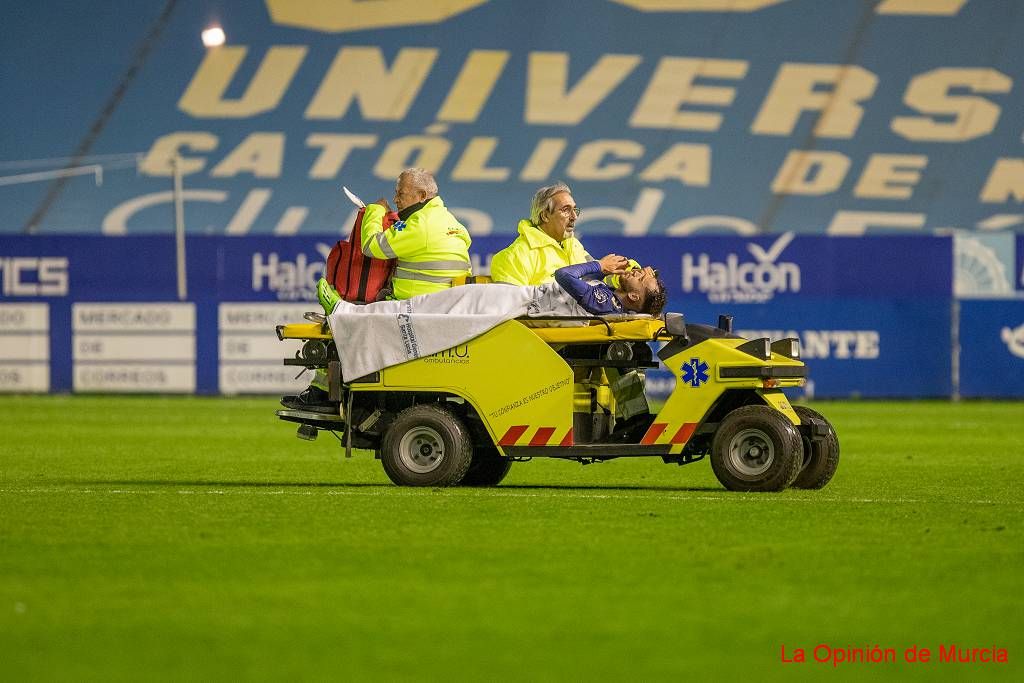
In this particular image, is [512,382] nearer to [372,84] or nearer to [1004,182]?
[372,84]

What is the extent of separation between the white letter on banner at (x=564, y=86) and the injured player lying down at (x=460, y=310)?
2465cm

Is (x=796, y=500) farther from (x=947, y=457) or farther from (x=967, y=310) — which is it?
(x=967, y=310)

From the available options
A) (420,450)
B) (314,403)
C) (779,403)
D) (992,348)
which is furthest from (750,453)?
(992,348)

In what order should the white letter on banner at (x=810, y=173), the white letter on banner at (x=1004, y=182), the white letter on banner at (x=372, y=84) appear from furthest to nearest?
1. the white letter on banner at (x=372, y=84)
2. the white letter on banner at (x=1004, y=182)
3. the white letter on banner at (x=810, y=173)

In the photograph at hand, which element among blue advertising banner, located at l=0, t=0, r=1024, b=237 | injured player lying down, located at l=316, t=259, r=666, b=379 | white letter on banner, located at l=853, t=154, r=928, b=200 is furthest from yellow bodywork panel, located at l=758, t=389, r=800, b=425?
white letter on banner, located at l=853, t=154, r=928, b=200

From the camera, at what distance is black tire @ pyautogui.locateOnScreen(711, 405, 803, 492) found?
10797 mm

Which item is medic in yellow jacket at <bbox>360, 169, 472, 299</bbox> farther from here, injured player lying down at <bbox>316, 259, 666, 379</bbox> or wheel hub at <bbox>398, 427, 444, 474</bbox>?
wheel hub at <bbox>398, 427, 444, 474</bbox>

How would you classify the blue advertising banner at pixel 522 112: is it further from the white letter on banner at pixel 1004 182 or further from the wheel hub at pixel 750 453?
the wheel hub at pixel 750 453

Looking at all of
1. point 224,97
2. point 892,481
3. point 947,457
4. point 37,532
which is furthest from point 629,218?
point 37,532

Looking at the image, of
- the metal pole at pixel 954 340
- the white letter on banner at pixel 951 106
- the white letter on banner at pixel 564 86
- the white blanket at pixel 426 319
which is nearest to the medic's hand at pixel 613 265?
the white blanket at pixel 426 319

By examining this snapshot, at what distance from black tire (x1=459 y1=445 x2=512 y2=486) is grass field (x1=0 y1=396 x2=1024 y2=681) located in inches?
11.2

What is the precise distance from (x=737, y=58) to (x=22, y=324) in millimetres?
16741

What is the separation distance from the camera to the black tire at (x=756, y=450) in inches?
425

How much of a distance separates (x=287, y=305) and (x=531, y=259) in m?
14.8
